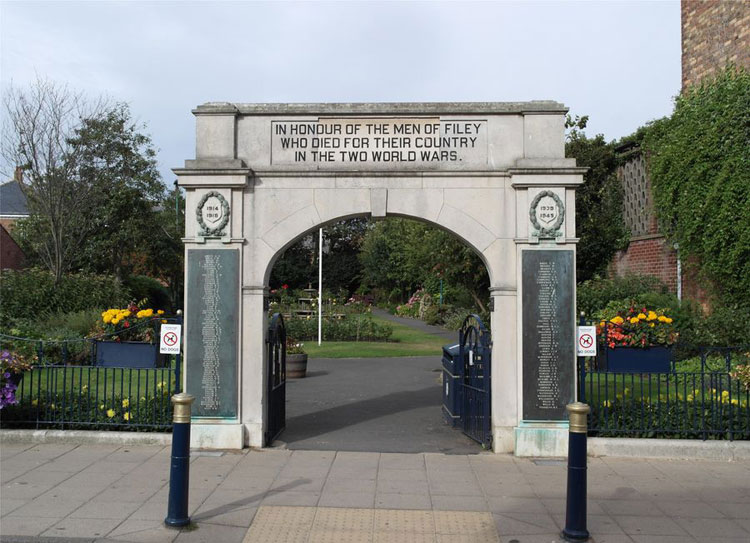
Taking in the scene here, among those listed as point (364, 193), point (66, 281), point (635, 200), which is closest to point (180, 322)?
Answer: point (364, 193)

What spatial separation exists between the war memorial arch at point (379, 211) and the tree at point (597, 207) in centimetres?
1195

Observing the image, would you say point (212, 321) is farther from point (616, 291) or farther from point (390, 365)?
point (616, 291)

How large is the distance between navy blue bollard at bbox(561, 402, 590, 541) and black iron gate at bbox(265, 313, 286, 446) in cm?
450

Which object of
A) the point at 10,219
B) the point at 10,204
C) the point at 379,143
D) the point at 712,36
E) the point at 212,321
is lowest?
the point at 212,321

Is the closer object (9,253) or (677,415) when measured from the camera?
(677,415)

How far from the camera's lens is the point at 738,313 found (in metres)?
14.4

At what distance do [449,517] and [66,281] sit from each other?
673 inches

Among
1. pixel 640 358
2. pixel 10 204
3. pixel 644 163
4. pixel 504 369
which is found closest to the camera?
pixel 504 369

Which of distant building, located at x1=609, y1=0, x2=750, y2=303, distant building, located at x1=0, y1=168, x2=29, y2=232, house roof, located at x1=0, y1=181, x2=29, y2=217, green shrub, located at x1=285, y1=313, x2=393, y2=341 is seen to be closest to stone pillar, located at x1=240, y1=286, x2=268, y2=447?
distant building, located at x1=609, y1=0, x2=750, y2=303

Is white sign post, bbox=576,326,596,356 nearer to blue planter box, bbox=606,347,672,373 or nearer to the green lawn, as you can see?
blue planter box, bbox=606,347,672,373

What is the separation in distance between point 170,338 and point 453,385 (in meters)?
4.22

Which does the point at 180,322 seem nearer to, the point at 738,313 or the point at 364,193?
the point at 364,193

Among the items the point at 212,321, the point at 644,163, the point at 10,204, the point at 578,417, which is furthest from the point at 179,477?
the point at 10,204

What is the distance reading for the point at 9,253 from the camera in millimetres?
27781
